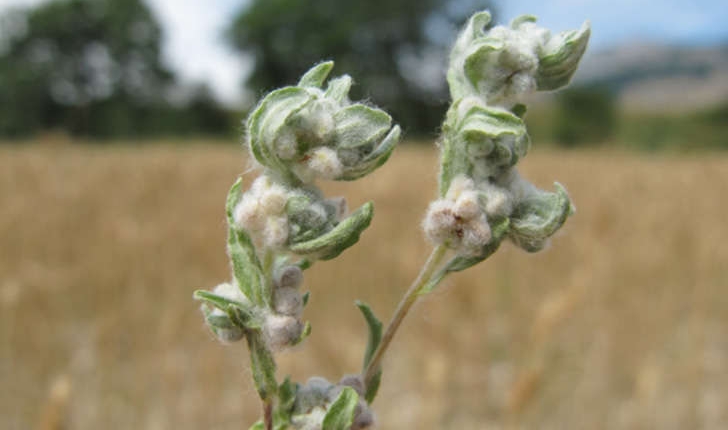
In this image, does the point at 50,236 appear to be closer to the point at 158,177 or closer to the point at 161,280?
the point at 161,280

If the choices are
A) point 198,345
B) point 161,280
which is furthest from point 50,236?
point 198,345

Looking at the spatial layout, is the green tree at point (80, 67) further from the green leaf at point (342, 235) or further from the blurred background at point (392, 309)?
the green leaf at point (342, 235)

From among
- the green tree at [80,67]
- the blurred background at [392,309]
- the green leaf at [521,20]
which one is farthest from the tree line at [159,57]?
the green leaf at [521,20]

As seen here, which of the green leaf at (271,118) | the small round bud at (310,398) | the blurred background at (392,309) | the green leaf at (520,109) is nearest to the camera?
the green leaf at (271,118)

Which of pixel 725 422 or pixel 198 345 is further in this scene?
pixel 198 345

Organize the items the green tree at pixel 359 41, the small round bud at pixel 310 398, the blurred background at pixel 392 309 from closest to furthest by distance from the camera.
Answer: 1. the small round bud at pixel 310 398
2. the blurred background at pixel 392 309
3. the green tree at pixel 359 41

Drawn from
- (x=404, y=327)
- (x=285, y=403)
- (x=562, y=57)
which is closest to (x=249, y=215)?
(x=285, y=403)

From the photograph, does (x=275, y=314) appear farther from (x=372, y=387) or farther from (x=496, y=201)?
(x=496, y=201)
